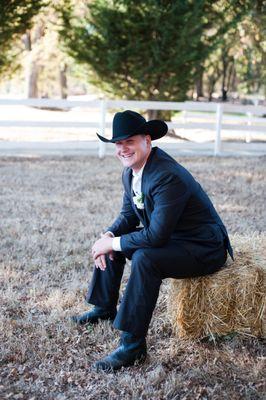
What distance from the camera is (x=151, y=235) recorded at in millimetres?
3592

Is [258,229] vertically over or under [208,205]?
under

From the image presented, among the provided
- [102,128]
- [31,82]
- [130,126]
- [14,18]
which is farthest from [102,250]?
[31,82]

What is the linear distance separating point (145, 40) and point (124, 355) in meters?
14.2

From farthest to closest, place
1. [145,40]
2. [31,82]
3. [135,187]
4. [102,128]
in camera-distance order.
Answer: [31,82], [145,40], [102,128], [135,187]

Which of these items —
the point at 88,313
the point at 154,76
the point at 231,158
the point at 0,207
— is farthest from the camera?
the point at 154,76

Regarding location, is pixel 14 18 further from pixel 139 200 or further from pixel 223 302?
pixel 223 302

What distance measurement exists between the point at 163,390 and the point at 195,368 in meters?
0.36

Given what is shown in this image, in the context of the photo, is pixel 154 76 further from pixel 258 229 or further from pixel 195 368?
pixel 195 368

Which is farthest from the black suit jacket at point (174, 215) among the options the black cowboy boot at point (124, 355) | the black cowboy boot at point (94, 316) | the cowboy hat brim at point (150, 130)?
the black cowboy boot at point (94, 316)

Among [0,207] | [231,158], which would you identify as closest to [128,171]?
[0,207]

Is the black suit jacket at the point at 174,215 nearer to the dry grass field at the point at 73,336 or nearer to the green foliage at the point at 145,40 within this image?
the dry grass field at the point at 73,336

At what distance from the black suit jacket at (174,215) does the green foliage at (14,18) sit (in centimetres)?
1373

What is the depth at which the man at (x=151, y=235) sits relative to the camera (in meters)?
3.56

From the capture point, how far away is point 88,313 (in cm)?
429
